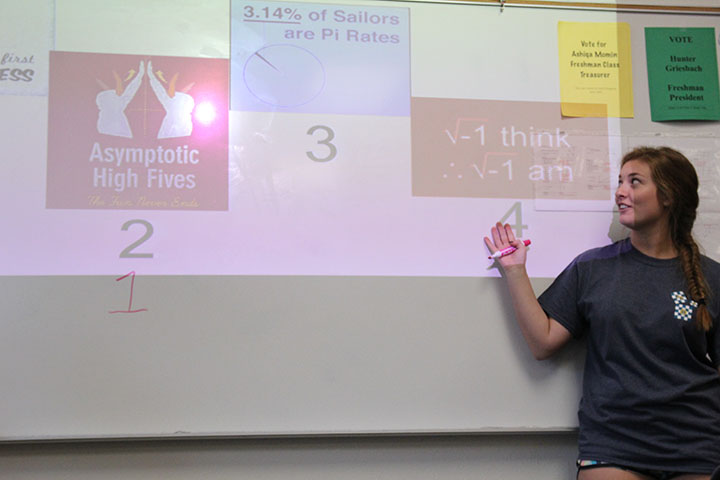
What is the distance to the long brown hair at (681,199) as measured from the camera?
143 cm

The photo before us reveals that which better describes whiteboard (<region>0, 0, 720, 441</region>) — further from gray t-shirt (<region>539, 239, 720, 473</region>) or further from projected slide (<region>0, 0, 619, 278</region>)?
gray t-shirt (<region>539, 239, 720, 473</region>)

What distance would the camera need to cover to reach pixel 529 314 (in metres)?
1.48

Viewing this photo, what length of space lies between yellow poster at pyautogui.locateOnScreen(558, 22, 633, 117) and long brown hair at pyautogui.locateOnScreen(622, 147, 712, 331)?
19cm

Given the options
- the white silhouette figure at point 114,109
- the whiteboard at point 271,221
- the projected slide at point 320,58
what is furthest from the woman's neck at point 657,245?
the white silhouette figure at point 114,109

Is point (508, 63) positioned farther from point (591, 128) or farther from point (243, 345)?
point (243, 345)

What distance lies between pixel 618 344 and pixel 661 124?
64 cm

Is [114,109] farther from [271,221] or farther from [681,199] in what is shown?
[681,199]

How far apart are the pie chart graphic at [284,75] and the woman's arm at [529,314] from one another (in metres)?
0.65

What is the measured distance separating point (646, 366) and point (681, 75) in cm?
82

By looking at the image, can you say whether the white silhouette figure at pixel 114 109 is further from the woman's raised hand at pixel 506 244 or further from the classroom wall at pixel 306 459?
the woman's raised hand at pixel 506 244

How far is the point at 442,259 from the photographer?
1543mm

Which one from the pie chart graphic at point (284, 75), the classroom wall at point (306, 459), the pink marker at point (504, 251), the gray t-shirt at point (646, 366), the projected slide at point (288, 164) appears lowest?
the classroom wall at point (306, 459)

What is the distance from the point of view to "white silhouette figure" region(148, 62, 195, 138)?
1.50 meters

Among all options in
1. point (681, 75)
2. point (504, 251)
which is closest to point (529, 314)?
point (504, 251)
